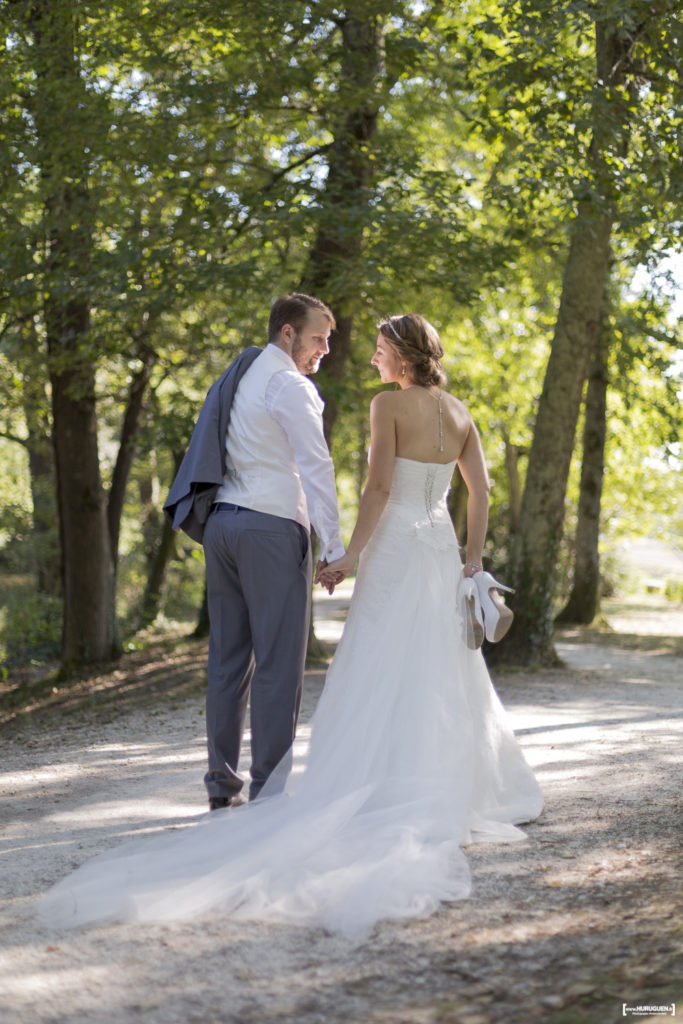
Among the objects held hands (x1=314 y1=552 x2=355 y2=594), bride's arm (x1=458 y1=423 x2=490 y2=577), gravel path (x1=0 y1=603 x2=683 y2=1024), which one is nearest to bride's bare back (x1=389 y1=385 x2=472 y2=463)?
bride's arm (x1=458 y1=423 x2=490 y2=577)

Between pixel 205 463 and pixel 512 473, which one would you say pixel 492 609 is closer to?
pixel 205 463

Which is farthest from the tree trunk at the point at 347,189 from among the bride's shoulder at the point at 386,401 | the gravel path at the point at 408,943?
the gravel path at the point at 408,943

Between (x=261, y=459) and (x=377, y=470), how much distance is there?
0.60 meters

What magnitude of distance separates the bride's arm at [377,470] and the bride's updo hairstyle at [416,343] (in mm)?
191

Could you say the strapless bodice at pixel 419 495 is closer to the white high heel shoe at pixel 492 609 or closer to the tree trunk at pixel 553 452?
the white high heel shoe at pixel 492 609

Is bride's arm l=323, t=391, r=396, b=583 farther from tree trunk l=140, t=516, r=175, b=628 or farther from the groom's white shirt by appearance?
tree trunk l=140, t=516, r=175, b=628

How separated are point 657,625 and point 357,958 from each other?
57.9ft

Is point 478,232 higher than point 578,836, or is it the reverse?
point 478,232

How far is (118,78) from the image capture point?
10734 millimetres

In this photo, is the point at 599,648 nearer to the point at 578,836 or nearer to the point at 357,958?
the point at 578,836

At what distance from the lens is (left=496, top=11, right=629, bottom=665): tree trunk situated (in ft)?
37.9

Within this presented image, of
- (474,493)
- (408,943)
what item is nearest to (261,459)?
(474,493)

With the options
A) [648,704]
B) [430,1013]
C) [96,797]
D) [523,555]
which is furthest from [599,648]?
[430,1013]

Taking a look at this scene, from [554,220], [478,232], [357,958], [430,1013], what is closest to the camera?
[430,1013]
